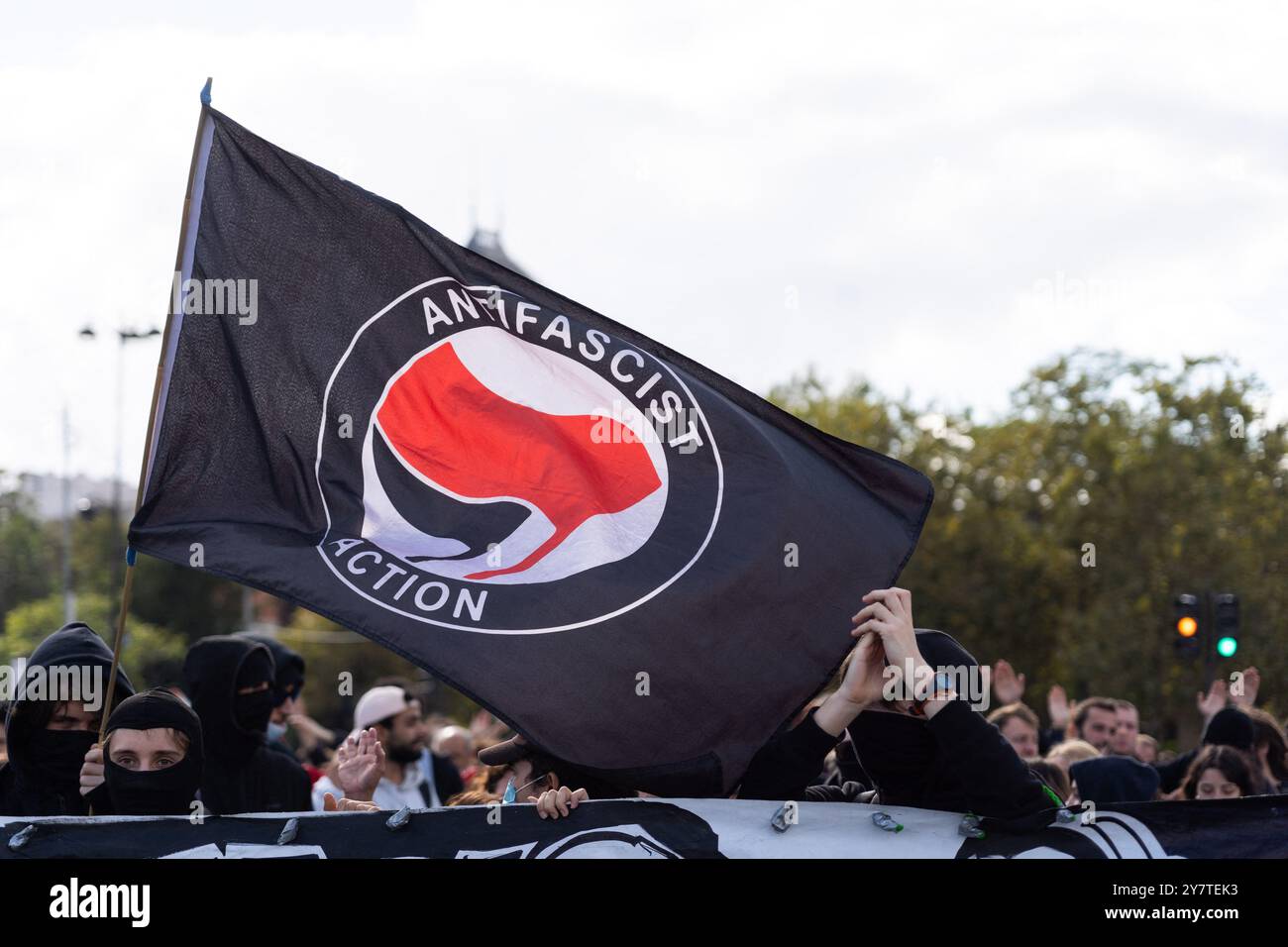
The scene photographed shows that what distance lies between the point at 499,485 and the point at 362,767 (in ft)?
3.69

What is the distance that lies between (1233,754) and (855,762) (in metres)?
2.22

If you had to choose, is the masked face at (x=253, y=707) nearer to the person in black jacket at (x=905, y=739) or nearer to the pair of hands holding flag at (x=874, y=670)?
the pair of hands holding flag at (x=874, y=670)

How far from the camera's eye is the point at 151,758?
4727mm

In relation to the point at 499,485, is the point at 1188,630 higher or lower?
lower

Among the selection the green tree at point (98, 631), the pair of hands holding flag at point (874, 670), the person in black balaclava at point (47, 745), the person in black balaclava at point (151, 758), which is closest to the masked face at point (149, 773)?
the person in black balaclava at point (151, 758)

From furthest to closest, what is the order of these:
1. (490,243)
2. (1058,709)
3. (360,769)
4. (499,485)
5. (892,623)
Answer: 1. (490,243)
2. (1058,709)
3. (360,769)
4. (499,485)
5. (892,623)

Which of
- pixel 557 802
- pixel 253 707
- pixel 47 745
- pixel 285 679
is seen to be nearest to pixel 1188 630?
pixel 285 679

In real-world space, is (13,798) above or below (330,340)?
below

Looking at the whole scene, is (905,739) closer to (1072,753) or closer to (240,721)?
(240,721)

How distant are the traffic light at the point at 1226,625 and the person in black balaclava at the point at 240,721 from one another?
11.1 meters
